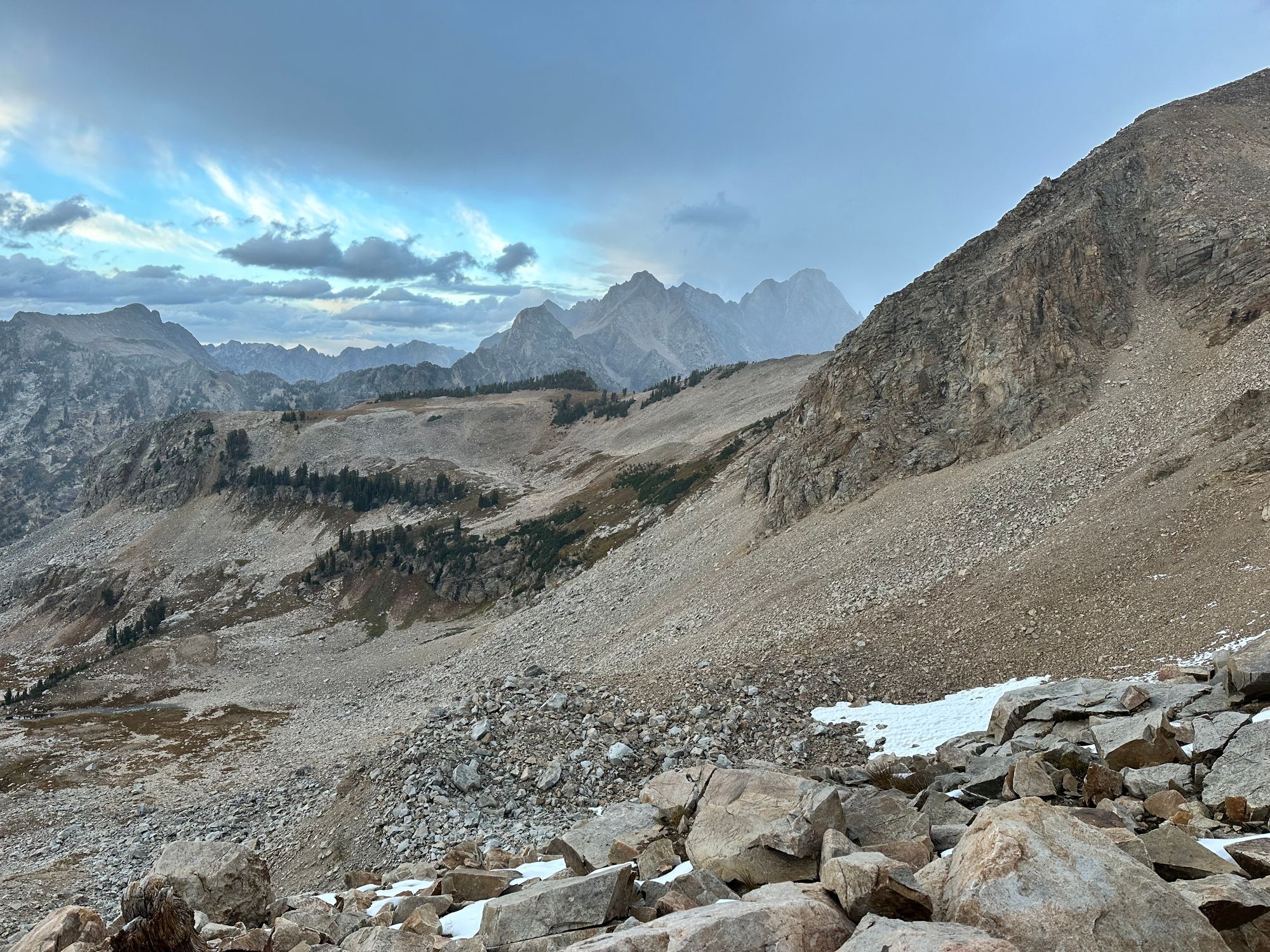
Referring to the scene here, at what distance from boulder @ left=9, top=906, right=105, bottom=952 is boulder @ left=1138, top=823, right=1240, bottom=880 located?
1267 centimetres

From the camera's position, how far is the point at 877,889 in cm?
647

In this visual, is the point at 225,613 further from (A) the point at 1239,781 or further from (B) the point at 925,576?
(A) the point at 1239,781

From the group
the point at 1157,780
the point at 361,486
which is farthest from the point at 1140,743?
the point at 361,486

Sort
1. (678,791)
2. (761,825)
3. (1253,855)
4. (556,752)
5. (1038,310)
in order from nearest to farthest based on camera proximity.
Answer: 1. (1253,855)
2. (761,825)
3. (678,791)
4. (556,752)
5. (1038,310)

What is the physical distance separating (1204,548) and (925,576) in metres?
9.28

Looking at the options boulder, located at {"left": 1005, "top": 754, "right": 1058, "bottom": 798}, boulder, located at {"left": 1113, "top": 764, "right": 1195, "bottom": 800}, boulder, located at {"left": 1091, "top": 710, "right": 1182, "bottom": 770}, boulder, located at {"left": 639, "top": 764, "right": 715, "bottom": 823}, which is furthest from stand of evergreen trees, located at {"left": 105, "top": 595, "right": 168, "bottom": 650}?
boulder, located at {"left": 1113, "top": 764, "right": 1195, "bottom": 800}

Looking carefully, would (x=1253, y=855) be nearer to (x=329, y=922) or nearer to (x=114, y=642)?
(x=329, y=922)

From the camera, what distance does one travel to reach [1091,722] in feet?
44.5

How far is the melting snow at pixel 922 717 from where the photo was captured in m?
19.1

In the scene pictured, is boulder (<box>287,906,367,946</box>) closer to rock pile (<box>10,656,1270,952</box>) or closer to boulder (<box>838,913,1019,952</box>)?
rock pile (<box>10,656,1270,952</box>)

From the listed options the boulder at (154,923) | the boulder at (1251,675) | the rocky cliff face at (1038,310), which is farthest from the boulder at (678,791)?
the rocky cliff face at (1038,310)

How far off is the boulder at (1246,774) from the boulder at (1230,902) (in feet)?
12.7

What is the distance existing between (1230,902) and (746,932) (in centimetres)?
414

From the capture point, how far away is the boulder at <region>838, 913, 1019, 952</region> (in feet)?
16.1
